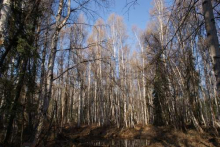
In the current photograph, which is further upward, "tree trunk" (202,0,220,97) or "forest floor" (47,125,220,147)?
"tree trunk" (202,0,220,97)

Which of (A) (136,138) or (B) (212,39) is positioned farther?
(A) (136,138)

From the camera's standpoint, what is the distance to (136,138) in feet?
42.7

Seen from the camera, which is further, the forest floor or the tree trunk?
the forest floor

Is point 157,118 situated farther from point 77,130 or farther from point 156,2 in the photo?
point 156,2

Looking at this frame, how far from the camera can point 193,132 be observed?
33.6 ft

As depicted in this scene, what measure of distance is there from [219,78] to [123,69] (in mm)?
14593

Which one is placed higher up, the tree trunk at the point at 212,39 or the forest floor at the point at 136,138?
the tree trunk at the point at 212,39

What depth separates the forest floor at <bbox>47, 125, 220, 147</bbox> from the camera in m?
8.44

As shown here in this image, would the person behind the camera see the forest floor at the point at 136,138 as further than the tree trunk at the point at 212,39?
Yes

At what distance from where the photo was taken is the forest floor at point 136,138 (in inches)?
332

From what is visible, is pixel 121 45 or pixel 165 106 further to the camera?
pixel 121 45

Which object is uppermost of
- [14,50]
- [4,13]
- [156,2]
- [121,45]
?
[156,2]

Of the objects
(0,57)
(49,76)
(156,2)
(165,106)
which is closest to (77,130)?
(165,106)

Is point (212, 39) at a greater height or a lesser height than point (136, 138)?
greater
